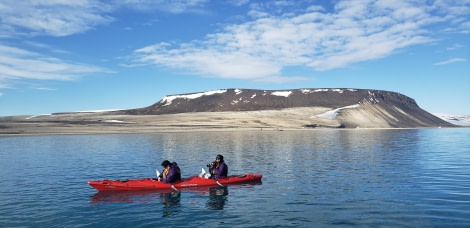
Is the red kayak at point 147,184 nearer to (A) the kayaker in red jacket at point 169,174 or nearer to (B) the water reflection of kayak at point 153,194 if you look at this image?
(B) the water reflection of kayak at point 153,194

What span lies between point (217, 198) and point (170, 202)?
244cm

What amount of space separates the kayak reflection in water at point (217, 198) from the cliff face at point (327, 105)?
442ft

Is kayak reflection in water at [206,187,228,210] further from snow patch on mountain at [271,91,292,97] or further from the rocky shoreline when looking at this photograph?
snow patch on mountain at [271,91,292,97]

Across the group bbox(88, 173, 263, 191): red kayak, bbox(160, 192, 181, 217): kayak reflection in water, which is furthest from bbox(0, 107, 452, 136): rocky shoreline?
bbox(160, 192, 181, 217): kayak reflection in water

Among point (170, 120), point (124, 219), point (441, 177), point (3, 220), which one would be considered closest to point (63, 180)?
point (3, 220)

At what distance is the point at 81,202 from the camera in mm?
19094

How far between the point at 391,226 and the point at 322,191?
6.57m

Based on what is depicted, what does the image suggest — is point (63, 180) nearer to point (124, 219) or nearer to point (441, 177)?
point (124, 219)

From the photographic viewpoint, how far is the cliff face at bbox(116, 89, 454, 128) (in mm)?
162250

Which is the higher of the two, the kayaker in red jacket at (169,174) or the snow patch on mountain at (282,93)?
the snow patch on mountain at (282,93)

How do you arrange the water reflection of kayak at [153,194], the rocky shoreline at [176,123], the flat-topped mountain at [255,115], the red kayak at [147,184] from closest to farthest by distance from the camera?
the water reflection of kayak at [153,194] → the red kayak at [147,184] → the rocky shoreline at [176,123] → the flat-topped mountain at [255,115]

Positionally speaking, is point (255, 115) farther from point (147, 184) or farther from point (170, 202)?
point (170, 202)

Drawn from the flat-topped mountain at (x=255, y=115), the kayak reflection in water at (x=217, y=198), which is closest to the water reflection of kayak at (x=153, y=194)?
the kayak reflection in water at (x=217, y=198)

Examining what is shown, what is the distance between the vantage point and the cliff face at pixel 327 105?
532ft
